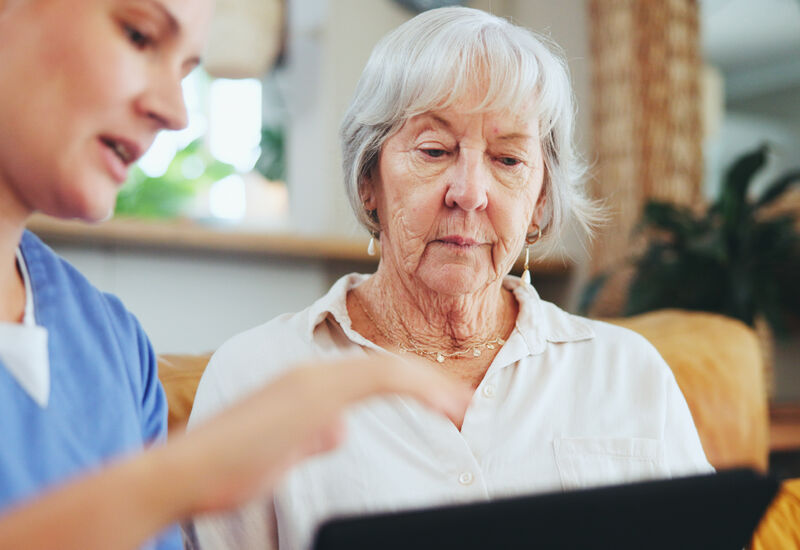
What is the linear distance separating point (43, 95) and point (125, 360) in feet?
1.04

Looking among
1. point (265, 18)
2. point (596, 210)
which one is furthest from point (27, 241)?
point (265, 18)

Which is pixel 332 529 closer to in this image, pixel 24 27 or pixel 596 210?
pixel 24 27

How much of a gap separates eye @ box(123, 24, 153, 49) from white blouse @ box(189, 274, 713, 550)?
50 cm

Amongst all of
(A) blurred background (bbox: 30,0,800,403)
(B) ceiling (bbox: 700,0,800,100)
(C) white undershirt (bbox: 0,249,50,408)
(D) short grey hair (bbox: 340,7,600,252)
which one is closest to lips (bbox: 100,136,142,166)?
(C) white undershirt (bbox: 0,249,50,408)

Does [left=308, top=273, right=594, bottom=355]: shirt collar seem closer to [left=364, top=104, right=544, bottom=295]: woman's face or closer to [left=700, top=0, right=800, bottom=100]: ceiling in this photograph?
[left=364, top=104, right=544, bottom=295]: woman's face

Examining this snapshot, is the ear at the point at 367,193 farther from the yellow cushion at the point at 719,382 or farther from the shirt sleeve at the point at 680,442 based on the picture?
the yellow cushion at the point at 719,382

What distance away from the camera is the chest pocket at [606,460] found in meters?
0.98

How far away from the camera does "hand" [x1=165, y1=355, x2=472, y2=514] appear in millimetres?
371

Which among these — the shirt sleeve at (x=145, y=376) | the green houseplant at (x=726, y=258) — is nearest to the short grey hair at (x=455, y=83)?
the shirt sleeve at (x=145, y=376)

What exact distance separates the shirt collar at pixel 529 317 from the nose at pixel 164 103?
0.53 metres

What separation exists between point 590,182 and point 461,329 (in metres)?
1.06

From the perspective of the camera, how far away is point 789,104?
9.71ft

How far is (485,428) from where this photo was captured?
0.99 m

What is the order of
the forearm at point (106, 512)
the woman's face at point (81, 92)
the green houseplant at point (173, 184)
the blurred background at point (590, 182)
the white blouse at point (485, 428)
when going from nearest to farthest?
the forearm at point (106, 512) < the woman's face at point (81, 92) < the white blouse at point (485, 428) < the blurred background at point (590, 182) < the green houseplant at point (173, 184)
